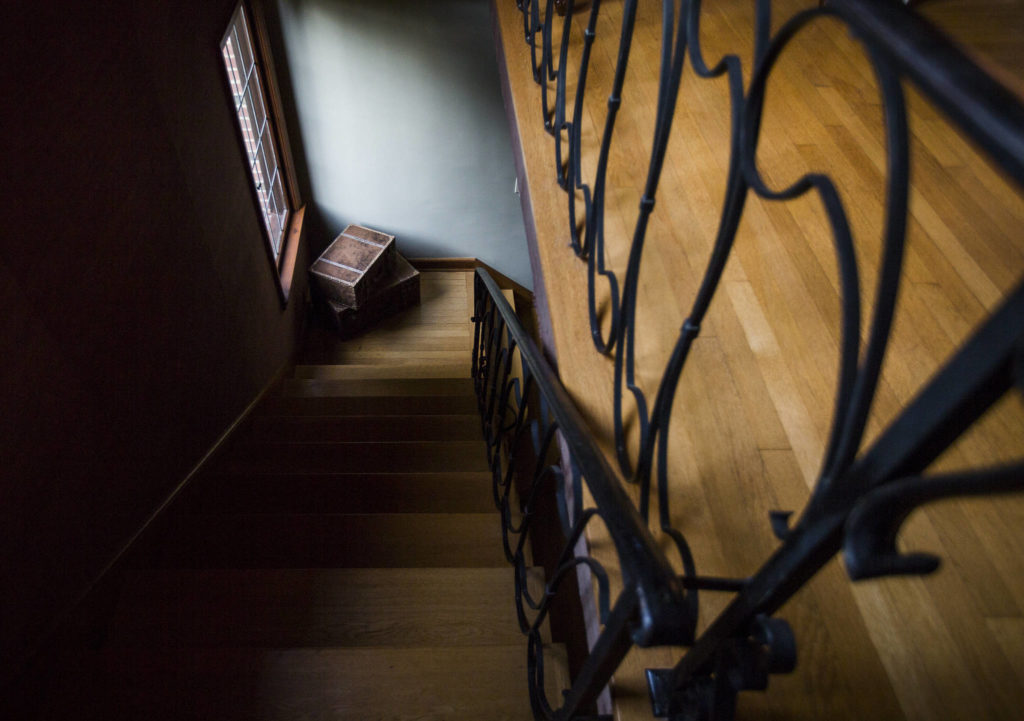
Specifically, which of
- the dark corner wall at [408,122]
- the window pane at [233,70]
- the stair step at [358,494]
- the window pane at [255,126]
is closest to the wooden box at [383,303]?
the dark corner wall at [408,122]

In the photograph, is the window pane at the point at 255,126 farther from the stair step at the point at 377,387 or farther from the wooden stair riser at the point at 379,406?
the wooden stair riser at the point at 379,406

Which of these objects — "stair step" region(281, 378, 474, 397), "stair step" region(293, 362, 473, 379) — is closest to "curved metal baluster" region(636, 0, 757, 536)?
"stair step" region(281, 378, 474, 397)

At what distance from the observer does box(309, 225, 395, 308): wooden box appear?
480cm

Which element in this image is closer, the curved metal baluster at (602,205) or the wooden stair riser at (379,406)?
the curved metal baluster at (602,205)

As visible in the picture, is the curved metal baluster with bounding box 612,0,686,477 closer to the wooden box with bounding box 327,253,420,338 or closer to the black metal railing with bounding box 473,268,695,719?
the black metal railing with bounding box 473,268,695,719

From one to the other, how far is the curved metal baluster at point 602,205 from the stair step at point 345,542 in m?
0.91

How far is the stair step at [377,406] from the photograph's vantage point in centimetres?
351

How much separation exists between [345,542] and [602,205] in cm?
138

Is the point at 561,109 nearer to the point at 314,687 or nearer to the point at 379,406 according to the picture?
the point at 314,687

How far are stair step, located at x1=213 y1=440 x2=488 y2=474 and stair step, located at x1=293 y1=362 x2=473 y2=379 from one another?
1584 mm

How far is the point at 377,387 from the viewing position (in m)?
3.97

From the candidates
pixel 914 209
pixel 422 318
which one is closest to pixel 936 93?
pixel 914 209

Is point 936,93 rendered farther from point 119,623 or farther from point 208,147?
point 208,147

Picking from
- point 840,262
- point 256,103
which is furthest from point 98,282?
point 256,103
